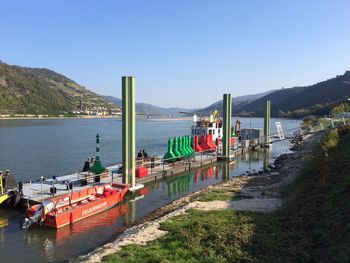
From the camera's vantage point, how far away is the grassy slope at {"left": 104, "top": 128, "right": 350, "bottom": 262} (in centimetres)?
999

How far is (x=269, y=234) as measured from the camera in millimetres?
11758

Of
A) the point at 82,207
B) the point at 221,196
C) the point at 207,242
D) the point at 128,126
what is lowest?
the point at 82,207

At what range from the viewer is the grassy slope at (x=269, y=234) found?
9.99 m

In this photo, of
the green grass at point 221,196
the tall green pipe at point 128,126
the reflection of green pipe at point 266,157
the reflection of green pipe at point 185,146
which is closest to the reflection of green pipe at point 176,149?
the reflection of green pipe at point 185,146

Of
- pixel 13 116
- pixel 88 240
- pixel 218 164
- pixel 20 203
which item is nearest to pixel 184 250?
pixel 88 240

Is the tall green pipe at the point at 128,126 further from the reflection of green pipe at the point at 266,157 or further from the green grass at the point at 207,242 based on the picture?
the reflection of green pipe at the point at 266,157

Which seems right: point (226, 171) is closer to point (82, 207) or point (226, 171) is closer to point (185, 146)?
point (185, 146)

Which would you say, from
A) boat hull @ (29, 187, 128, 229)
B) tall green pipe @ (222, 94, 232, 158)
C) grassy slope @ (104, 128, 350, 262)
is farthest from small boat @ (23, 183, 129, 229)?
tall green pipe @ (222, 94, 232, 158)

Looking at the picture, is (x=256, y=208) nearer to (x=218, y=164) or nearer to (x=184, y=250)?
(x=184, y=250)

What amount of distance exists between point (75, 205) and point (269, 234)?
10.4m

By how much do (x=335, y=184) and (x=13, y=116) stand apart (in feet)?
553

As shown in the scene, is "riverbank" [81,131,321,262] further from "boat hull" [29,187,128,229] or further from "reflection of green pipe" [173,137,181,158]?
"reflection of green pipe" [173,137,181,158]

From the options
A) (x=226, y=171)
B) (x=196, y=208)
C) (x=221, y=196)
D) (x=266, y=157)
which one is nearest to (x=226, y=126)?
(x=226, y=171)

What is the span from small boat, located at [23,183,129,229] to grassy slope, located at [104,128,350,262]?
18.4ft
